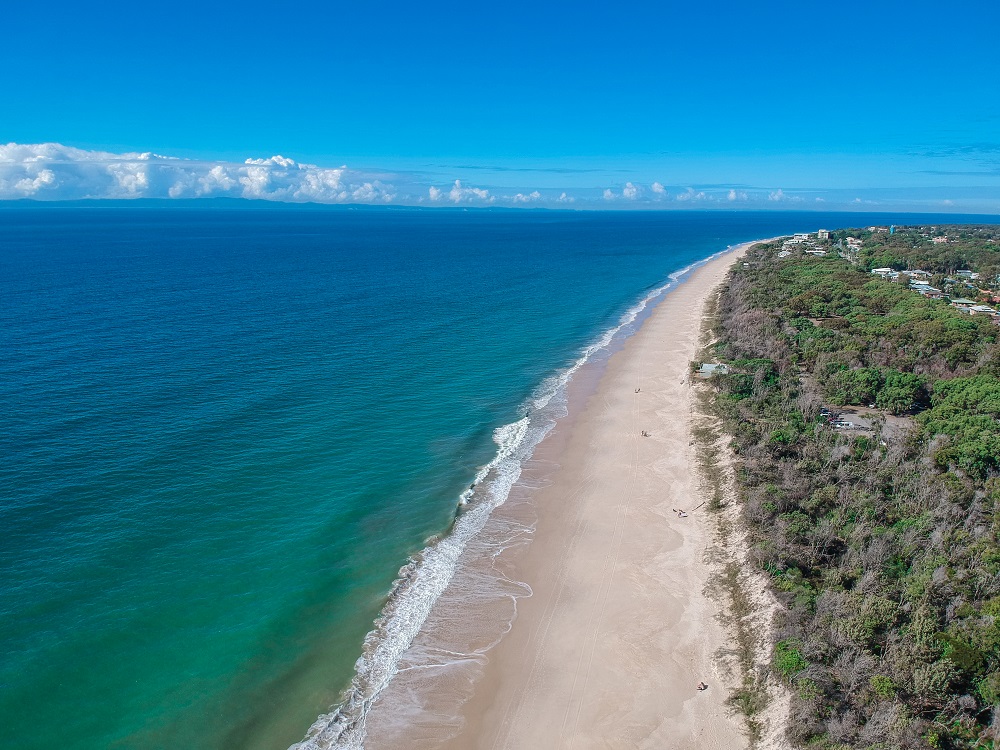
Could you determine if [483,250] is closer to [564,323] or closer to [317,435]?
[564,323]

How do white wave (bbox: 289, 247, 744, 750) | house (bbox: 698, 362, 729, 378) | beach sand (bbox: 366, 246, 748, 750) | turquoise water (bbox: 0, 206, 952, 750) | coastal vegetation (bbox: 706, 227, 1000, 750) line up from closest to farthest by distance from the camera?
coastal vegetation (bbox: 706, 227, 1000, 750)
beach sand (bbox: 366, 246, 748, 750)
white wave (bbox: 289, 247, 744, 750)
turquoise water (bbox: 0, 206, 952, 750)
house (bbox: 698, 362, 729, 378)

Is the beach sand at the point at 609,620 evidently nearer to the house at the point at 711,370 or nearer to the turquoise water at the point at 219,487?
the turquoise water at the point at 219,487

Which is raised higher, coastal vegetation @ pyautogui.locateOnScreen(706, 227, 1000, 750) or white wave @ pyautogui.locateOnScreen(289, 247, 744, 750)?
coastal vegetation @ pyautogui.locateOnScreen(706, 227, 1000, 750)

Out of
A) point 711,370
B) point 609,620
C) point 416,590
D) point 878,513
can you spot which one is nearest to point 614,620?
point 609,620

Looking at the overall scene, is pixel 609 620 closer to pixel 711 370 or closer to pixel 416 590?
pixel 416 590

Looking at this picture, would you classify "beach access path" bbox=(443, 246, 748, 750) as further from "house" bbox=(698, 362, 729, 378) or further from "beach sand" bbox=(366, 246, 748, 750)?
"house" bbox=(698, 362, 729, 378)

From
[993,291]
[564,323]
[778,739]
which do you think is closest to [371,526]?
[778,739]

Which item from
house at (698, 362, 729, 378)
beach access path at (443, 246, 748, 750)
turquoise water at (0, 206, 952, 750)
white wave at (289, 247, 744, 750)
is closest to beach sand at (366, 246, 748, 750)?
beach access path at (443, 246, 748, 750)
